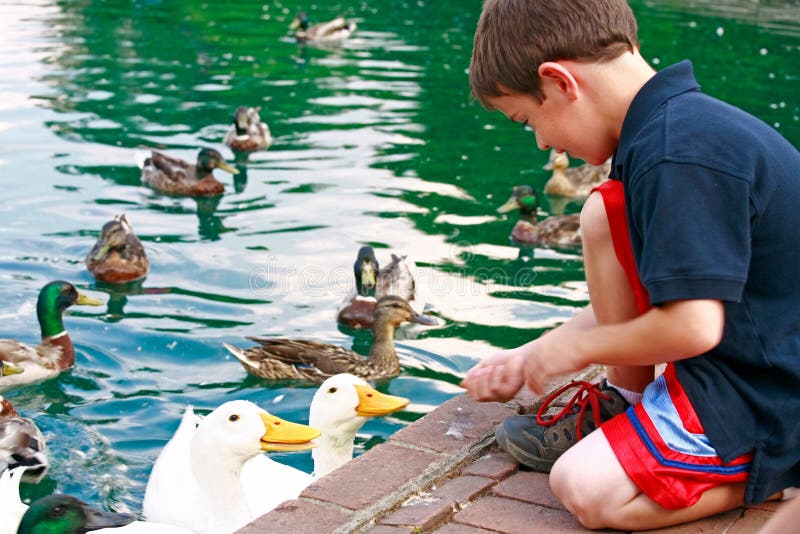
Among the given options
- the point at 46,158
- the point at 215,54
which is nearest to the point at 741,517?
the point at 46,158

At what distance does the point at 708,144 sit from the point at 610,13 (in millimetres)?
533

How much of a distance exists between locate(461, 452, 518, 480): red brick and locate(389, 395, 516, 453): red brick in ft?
0.32

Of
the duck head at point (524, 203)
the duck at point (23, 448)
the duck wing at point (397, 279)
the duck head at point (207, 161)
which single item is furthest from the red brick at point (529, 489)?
the duck head at point (207, 161)

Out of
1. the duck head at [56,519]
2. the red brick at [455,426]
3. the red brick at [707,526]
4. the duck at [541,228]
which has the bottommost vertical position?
the duck at [541,228]

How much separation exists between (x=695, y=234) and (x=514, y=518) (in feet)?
3.56

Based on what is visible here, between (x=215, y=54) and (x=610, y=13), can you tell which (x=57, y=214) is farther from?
(x=215, y=54)

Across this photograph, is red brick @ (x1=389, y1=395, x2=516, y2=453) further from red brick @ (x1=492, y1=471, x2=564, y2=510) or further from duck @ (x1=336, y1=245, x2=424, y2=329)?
duck @ (x1=336, y1=245, x2=424, y2=329)

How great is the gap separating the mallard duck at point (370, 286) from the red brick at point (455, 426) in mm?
3762

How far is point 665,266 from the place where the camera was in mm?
2840

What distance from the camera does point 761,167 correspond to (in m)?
2.96

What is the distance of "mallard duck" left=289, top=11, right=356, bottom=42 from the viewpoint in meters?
20.4

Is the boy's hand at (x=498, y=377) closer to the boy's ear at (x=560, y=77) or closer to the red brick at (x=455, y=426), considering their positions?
the red brick at (x=455, y=426)

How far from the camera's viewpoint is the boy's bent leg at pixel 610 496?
10.5 feet

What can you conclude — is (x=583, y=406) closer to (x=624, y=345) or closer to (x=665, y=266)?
(x=624, y=345)
